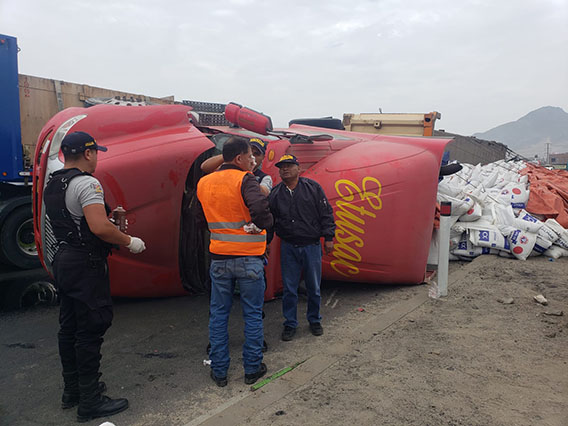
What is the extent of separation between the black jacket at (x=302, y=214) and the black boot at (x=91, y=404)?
1.78m

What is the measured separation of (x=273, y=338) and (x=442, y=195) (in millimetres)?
3922

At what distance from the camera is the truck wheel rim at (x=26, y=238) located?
244 inches

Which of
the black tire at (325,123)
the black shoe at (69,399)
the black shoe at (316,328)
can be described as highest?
the black tire at (325,123)

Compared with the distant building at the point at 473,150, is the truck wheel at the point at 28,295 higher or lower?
lower

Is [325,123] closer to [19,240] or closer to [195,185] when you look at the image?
[195,185]

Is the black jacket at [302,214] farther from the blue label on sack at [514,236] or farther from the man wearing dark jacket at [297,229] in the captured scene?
the blue label on sack at [514,236]

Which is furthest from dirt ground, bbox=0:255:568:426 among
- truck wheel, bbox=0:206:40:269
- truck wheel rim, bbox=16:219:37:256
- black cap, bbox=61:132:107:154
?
truck wheel rim, bbox=16:219:37:256

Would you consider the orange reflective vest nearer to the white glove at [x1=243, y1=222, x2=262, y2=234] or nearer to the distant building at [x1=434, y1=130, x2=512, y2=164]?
the white glove at [x1=243, y1=222, x2=262, y2=234]

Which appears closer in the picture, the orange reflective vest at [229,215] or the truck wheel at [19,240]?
the orange reflective vest at [229,215]

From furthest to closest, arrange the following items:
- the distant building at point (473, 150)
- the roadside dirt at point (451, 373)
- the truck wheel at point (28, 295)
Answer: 1. the distant building at point (473, 150)
2. the truck wheel at point (28, 295)
3. the roadside dirt at point (451, 373)

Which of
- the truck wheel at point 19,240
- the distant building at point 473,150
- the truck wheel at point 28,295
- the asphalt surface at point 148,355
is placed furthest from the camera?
the distant building at point 473,150

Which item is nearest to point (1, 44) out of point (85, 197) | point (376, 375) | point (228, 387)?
point (85, 197)

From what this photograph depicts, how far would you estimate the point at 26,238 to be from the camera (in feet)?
20.6

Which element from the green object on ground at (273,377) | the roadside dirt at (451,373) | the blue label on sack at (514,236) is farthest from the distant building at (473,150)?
the green object on ground at (273,377)
